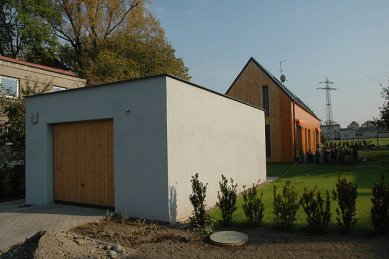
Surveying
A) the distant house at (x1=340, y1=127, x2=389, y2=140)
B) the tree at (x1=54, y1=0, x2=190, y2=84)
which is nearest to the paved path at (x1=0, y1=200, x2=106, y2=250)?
the tree at (x1=54, y1=0, x2=190, y2=84)

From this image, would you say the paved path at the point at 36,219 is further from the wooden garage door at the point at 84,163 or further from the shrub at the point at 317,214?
the shrub at the point at 317,214

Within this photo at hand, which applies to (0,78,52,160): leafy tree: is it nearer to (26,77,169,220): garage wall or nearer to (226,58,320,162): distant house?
(26,77,169,220): garage wall

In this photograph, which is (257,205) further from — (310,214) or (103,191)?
(103,191)

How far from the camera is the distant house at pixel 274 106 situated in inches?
989

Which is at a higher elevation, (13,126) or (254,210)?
(13,126)

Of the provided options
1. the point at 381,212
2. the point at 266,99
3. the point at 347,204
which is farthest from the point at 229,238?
the point at 266,99

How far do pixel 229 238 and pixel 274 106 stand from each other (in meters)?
20.4

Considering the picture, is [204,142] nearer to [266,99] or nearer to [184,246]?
Answer: [184,246]

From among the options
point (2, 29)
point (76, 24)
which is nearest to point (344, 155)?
point (76, 24)

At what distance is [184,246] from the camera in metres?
6.28

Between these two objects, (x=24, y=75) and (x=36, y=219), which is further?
(x=24, y=75)

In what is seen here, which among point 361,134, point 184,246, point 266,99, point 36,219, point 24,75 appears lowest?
point 184,246

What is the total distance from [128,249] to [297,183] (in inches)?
372

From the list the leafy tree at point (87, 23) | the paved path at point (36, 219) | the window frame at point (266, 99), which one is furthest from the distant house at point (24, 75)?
the window frame at point (266, 99)
